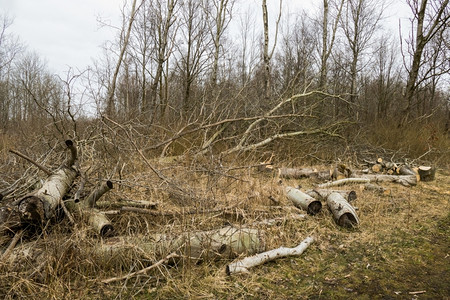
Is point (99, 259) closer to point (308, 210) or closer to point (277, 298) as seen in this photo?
point (277, 298)

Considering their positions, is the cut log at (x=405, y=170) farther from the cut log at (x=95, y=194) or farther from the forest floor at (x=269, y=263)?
the cut log at (x=95, y=194)

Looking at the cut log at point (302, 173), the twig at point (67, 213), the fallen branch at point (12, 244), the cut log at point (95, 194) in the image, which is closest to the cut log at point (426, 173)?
the cut log at point (302, 173)

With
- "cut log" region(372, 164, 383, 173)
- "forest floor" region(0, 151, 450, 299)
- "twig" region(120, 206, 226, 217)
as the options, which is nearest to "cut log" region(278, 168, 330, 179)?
"cut log" region(372, 164, 383, 173)

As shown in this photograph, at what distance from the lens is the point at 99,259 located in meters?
2.86

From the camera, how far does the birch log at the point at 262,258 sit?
2.98 m

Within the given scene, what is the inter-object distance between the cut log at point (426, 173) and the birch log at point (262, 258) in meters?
5.85

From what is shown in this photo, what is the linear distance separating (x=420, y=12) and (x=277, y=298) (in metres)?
12.9

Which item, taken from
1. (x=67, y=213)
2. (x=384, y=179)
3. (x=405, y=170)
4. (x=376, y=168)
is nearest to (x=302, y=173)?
(x=384, y=179)

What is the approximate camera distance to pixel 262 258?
10.5 feet

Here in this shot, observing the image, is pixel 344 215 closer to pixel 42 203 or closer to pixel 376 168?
pixel 42 203

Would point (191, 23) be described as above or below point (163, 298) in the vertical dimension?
above

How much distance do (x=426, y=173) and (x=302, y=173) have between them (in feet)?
10.8

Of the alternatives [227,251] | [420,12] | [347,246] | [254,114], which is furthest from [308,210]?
[420,12]

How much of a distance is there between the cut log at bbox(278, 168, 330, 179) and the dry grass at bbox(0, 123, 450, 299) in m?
2.56
